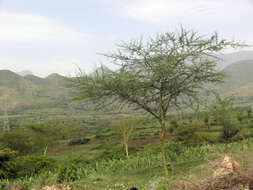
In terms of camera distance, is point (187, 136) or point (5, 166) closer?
point (5, 166)

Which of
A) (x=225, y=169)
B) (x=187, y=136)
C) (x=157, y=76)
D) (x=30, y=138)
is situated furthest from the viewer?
(x=30, y=138)

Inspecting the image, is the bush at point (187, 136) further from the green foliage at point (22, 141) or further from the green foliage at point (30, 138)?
the green foliage at point (22, 141)

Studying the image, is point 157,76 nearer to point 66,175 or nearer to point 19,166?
point 66,175

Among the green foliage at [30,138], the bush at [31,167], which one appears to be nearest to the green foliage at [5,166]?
the bush at [31,167]

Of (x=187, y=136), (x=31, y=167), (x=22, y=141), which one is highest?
(x=187, y=136)

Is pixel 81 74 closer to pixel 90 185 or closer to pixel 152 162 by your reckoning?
pixel 90 185

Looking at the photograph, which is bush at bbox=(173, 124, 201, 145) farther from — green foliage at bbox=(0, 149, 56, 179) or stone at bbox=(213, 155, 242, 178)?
stone at bbox=(213, 155, 242, 178)

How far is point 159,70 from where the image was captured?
349 inches

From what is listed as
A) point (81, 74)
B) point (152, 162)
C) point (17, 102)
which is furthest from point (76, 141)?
point (17, 102)

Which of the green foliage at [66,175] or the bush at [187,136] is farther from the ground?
the green foliage at [66,175]

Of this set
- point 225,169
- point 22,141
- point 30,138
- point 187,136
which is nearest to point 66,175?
point 225,169

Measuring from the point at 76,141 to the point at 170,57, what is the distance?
137 feet

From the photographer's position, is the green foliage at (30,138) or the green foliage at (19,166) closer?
the green foliage at (19,166)

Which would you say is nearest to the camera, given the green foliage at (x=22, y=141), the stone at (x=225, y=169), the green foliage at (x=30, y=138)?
the stone at (x=225, y=169)
